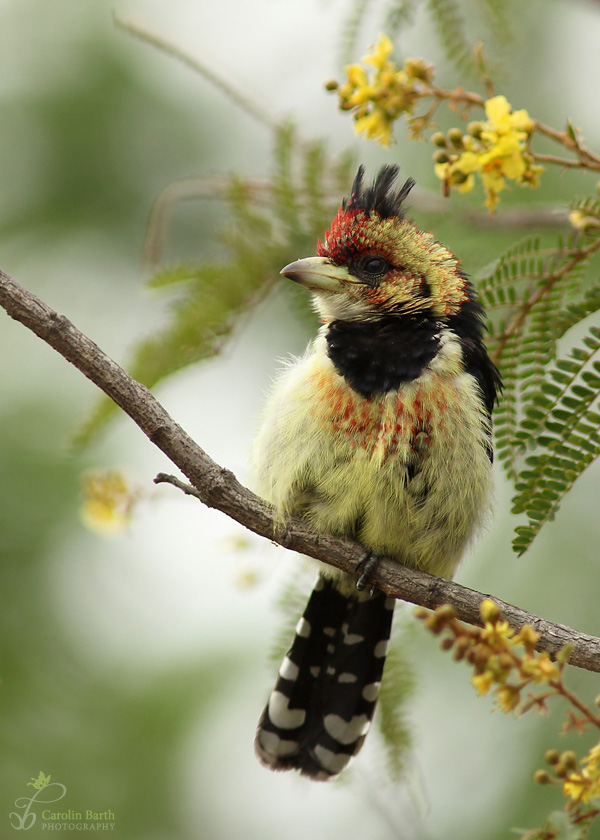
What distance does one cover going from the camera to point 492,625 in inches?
70.1

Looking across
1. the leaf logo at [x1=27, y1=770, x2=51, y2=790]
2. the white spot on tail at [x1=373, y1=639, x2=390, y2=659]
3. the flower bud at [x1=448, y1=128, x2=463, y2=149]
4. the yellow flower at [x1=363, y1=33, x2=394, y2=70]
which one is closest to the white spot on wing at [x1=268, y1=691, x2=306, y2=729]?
the white spot on tail at [x1=373, y1=639, x2=390, y2=659]

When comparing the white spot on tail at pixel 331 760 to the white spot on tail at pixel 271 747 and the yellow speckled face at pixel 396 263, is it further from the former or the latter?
the yellow speckled face at pixel 396 263

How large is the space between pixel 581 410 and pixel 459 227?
1.75 metres

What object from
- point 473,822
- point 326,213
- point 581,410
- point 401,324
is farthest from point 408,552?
point 473,822

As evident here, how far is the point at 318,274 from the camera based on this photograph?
12.1ft

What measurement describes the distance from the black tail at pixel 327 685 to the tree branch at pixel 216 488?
0.87m

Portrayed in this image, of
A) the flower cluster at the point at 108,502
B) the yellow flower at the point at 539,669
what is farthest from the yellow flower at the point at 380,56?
the flower cluster at the point at 108,502

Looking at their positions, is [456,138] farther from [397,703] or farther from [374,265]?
[397,703]

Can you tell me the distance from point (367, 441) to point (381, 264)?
2.83ft

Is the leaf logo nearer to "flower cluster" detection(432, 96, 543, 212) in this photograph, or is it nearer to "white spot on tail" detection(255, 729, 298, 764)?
"white spot on tail" detection(255, 729, 298, 764)

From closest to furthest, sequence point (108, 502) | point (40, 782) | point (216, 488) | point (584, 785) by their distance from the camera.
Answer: point (584, 785) < point (216, 488) < point (108, 502) < point (40, 782)

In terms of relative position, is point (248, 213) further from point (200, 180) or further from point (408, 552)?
point (408, 552)

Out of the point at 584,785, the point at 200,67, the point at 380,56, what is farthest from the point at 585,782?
the point at 200,67

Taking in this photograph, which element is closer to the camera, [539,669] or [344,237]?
[539,669]
